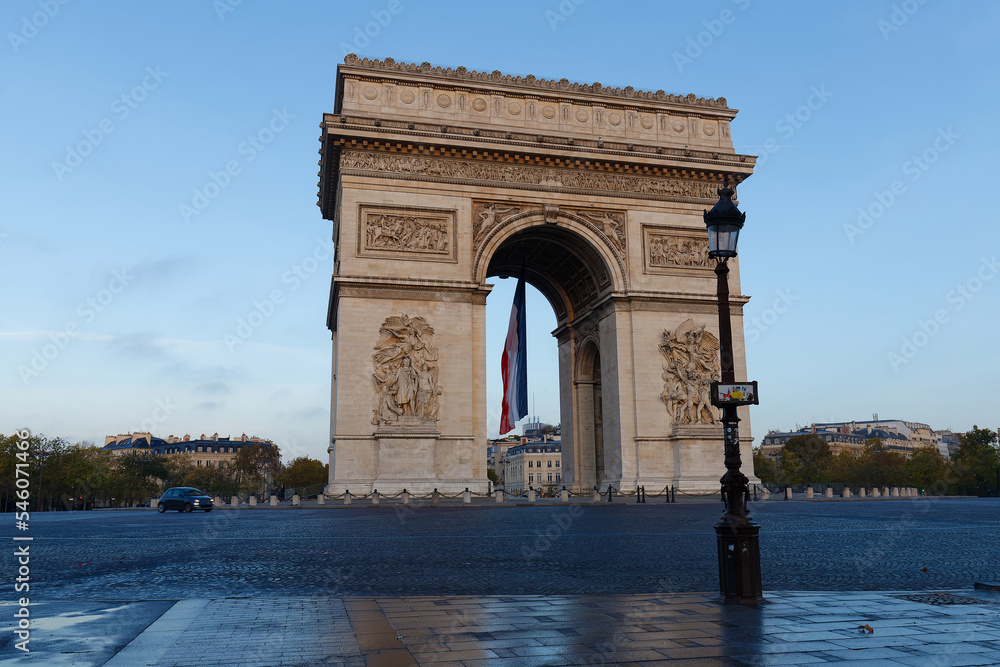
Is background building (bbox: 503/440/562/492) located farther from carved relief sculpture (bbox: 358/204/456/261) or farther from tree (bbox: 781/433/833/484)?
carved relief sculpture (bbox: 358/204/456/261)

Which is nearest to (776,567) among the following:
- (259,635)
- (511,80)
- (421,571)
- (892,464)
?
(421,571)

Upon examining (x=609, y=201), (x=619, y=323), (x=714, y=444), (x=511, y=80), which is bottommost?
(x=714, y=444)

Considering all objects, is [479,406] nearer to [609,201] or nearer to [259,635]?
[609,201]

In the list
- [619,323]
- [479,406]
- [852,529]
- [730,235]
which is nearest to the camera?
[730,235]

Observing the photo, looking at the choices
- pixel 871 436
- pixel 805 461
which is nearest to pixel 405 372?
pixel 805 461

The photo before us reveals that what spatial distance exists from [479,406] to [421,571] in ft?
62.2


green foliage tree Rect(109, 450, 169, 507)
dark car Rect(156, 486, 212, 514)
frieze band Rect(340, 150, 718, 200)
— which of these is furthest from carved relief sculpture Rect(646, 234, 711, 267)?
green foliage tree Rect(109, 450, 169, 507)

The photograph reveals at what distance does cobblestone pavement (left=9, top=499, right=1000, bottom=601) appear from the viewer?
6.98 meters

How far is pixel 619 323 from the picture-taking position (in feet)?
94.9

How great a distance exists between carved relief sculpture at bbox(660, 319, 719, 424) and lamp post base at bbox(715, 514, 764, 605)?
22.4 metres

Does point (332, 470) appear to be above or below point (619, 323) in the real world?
below

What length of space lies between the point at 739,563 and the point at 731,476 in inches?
33.9

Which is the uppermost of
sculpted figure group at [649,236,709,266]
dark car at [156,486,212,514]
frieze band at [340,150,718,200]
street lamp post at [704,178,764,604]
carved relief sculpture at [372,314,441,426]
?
frieze band at [340,150,718,200]

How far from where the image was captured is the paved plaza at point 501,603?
13.4 feet
